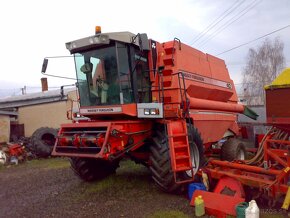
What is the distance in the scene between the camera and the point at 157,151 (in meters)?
6.79

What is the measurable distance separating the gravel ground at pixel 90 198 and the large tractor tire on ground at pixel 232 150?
90.5 inches

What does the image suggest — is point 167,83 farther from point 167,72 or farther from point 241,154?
point 241,154

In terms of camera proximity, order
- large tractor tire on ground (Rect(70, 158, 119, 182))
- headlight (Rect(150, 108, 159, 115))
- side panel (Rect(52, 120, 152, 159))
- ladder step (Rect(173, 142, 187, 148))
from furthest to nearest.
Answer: large tractor tire on ground (Rect(70, 158, 119, 182)) < headlight (Rect(150, 108, 159, 115)) < ladder step (Rect(173, 142, 187, 148)) < side panel (Rect(52, 120, 152, 159))

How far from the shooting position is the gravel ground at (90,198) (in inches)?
241

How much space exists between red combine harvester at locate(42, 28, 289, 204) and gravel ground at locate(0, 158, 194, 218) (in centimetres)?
45

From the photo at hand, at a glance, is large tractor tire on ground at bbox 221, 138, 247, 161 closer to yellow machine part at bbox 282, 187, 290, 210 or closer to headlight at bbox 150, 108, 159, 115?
headlight at bbox 150, 108, 159, 115

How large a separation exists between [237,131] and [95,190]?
5194 mm

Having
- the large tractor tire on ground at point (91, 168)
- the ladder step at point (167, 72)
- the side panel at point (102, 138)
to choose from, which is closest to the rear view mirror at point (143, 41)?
the ladder step at point (167, 72)

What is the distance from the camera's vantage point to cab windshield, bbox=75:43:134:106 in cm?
710

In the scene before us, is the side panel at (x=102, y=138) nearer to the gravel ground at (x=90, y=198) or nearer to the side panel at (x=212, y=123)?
the gravel ground at (x=90, y=198)

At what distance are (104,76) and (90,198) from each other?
2484 mm

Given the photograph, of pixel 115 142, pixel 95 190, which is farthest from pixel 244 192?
pixel 95 190

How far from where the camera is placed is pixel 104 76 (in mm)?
7363

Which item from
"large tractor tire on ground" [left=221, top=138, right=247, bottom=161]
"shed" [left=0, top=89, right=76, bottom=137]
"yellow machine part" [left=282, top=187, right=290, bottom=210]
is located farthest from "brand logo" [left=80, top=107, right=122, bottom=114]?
"shed" [left=0, top=89, right=76, bottom=137]
